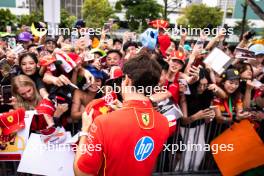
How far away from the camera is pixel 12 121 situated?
2.78 meters

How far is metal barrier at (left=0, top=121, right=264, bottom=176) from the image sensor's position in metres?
3.35

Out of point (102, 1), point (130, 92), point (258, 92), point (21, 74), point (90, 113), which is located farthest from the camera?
point (102, 1)

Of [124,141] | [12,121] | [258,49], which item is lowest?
[12,121]

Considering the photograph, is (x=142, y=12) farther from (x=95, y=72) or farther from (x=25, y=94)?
(x=25, y=94)

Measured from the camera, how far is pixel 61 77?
9.45ft

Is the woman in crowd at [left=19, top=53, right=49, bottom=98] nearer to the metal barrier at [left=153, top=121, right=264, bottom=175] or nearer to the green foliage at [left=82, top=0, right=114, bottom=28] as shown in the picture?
the metal barrier at [left=153, top=121, right=264, bottom=175]

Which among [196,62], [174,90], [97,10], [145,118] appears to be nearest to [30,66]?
[174,90]

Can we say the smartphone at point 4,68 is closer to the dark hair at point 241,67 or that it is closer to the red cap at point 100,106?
the red cap at point 100,106

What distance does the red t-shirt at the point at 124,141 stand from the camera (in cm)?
175

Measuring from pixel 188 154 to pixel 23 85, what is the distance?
1984 mm

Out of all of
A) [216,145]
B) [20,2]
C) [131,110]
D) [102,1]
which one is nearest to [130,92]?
[131,110]

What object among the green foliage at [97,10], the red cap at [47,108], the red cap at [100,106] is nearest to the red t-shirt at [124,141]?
the red cap at [100,106]

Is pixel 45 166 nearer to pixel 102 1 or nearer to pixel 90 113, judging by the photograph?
pixel 90 113

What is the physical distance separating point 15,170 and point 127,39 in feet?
12.4
